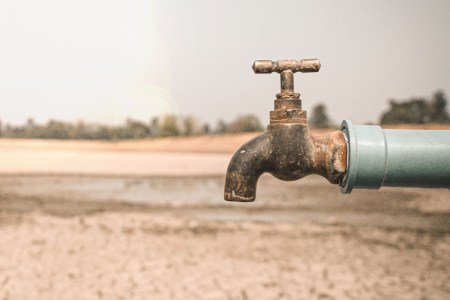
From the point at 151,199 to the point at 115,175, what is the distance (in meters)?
7.95

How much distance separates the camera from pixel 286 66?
5.16 feet

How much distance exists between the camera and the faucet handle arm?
1547mm

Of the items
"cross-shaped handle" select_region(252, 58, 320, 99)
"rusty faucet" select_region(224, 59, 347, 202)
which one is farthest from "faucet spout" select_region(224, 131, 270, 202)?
"cross-shaped handle" select_region(252, 58, 320, 99)

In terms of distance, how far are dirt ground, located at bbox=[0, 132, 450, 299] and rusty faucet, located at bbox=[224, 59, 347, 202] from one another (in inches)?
115

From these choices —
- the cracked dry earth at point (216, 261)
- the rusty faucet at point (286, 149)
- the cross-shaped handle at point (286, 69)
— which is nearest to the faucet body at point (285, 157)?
the rusty faucet at point (286, 149)

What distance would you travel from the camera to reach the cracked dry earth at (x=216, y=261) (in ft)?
14.2

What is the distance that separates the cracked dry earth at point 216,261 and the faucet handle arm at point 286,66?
3162 mm

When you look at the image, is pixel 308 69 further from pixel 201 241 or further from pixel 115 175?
pixel 115 175

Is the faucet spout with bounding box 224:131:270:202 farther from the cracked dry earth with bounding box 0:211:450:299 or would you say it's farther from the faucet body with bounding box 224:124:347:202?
the cracked dry earth with bounding box 0:211:450:299

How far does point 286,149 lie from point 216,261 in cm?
396

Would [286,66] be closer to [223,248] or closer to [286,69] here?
[286,69]

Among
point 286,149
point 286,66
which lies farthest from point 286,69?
point 286,149

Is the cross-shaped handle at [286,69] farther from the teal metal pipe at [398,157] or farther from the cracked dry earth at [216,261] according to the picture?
the cracked dry earth at [216,261]

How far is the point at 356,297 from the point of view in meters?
4.19
